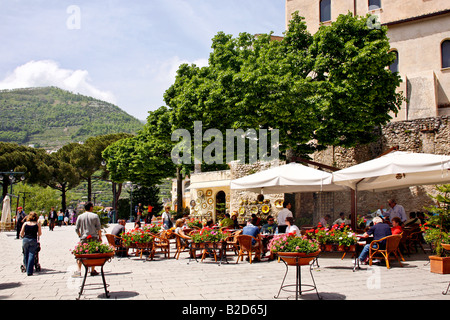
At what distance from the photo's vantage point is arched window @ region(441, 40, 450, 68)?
27672 mm

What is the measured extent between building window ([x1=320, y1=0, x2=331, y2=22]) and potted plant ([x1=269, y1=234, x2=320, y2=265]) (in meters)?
28.9

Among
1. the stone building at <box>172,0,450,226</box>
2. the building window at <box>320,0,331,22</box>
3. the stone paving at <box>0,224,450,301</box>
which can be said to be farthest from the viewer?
the building window at <box>320,0,331,22</box>

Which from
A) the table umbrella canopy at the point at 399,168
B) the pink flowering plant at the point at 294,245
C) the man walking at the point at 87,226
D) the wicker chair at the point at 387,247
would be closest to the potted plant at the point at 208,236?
the man walking at the point at 87,226

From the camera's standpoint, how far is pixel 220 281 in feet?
27.1

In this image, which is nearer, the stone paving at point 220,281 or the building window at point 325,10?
the stone paving at point 220,281

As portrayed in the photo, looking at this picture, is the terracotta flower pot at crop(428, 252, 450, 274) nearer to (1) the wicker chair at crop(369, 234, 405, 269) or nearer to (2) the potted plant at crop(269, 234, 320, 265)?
(1) the wicker chair at crop(369, 234, 405, 269)

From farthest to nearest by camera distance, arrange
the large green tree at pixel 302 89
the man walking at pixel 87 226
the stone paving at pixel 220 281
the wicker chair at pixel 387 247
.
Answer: the large green tree at pixel 302 89
the wicker chair at pixel 387 247
the man walking at pixel 87 226
the stone paving at pixel 220 281

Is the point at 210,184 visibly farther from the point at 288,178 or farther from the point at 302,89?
the point at 288,178

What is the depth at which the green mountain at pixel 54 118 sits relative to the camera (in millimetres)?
117175

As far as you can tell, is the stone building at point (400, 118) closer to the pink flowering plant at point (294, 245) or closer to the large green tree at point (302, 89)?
the large green tree at point (302, 89)

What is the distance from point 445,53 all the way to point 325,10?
9.27 meters

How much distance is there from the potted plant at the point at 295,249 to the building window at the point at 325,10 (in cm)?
2890

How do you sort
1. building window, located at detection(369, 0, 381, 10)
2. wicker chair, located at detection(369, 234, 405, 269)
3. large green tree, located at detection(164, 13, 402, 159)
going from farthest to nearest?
building window, located at detection(369, 0, 381, 10) → large green tree, located at detection(164, 13, 402, 159) → wicker chair, located at detection(369, 234, 405, 269)

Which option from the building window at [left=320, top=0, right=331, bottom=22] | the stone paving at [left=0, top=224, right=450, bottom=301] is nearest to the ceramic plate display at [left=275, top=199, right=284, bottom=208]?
the stone paving at [left=0, top=224, right=450, bottom=301]
